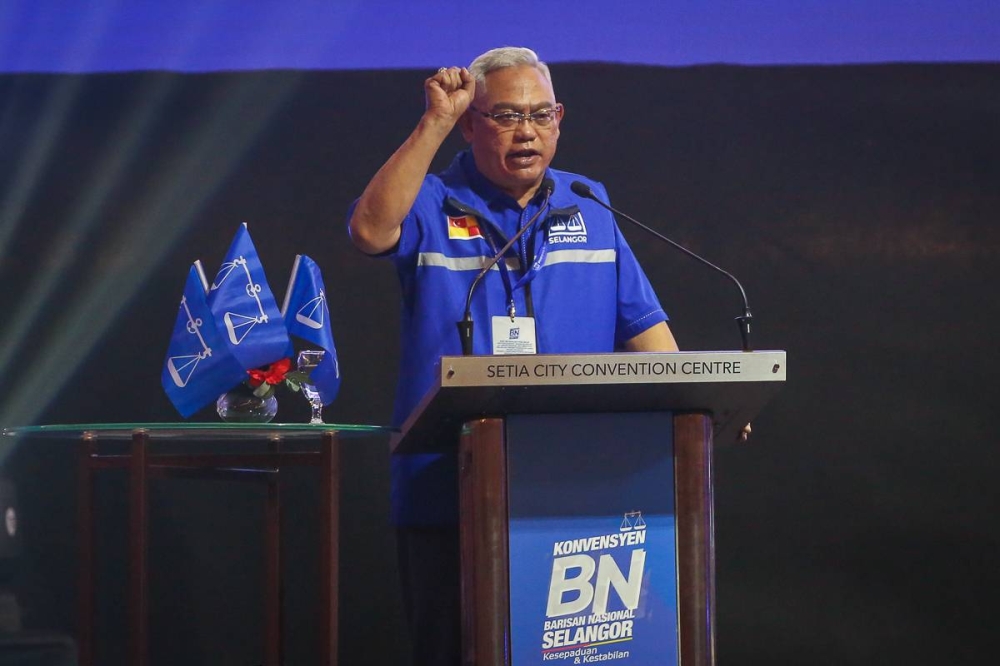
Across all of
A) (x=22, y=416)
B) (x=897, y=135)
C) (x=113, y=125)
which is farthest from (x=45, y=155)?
(x=897, y=135)

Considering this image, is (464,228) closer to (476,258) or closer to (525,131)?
(476,258)

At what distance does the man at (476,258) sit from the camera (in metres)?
1.97

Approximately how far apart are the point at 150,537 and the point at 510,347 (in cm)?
152

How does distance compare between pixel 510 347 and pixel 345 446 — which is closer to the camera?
pixel 510 347

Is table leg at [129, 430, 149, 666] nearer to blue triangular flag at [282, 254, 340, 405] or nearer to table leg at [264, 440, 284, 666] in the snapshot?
table leg at [264, 440, 284, 666]

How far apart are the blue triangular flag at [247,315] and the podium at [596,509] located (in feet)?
1.78

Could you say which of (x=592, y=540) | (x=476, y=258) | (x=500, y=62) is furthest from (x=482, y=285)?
(x=592, y=540)

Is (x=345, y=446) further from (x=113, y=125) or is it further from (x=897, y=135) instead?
(x=897, y=135)

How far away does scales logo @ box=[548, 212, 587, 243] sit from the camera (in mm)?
2148

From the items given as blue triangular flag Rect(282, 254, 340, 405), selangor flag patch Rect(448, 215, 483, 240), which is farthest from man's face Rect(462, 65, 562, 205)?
blue triangular flag Rect(282, 254, 340, 405)

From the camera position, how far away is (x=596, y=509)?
1.56 meters

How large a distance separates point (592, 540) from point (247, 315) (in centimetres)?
81

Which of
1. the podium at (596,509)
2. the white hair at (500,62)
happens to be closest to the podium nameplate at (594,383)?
the podium at (596,509)

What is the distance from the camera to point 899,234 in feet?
10.5
